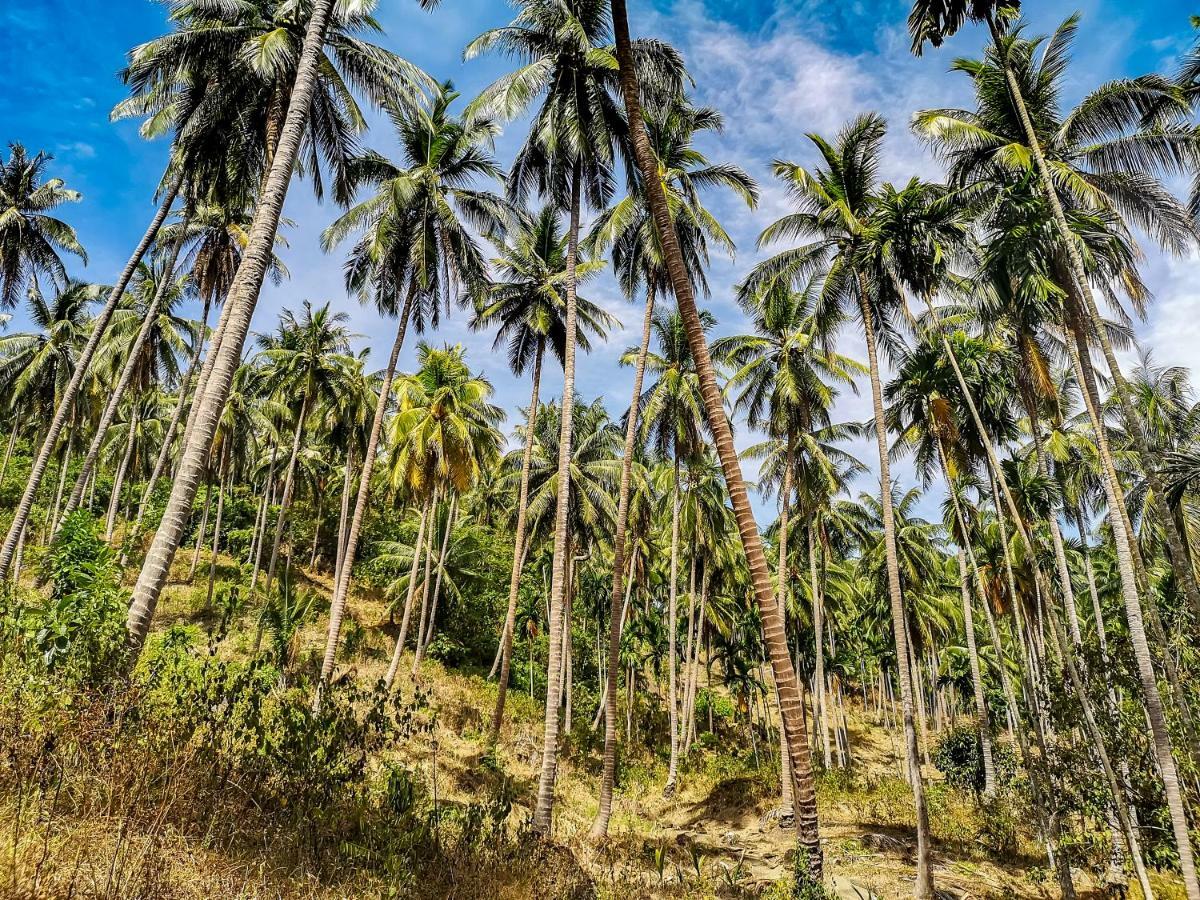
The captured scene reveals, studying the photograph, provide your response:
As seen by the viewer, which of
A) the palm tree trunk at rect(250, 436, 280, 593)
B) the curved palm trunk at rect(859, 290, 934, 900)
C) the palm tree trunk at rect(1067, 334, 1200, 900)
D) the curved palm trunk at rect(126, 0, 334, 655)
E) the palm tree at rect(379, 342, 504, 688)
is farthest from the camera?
the palm tree trunk at rect(250, 436, 280, 593)

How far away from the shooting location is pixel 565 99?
48.4ft

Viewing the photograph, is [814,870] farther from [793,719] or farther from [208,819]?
[208,819]

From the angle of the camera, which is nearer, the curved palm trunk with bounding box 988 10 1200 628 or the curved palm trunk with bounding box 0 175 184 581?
the curved palm trunk with bounding box 988 10 1200 628

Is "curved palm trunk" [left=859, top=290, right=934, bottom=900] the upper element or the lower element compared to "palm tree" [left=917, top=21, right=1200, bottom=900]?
lower

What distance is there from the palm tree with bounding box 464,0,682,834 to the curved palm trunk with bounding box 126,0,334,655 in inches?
230

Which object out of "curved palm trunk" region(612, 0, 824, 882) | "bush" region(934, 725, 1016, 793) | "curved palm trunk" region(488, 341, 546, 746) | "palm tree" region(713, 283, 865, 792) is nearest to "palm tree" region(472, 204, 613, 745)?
"curved palm trunk" region(488, 341, 546, 746)

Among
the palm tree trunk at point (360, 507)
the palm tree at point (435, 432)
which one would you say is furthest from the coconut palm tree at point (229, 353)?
the palm tree at point (435, 432)

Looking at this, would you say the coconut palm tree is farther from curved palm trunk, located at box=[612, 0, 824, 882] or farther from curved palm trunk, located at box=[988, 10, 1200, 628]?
curved palm trunk, located at box=[988, 10, 1200, 628]

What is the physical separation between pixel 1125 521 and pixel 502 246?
705 inches

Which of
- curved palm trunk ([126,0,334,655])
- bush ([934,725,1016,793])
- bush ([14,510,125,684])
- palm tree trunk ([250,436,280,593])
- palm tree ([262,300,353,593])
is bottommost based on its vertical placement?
bush ([934,725,1016,793])

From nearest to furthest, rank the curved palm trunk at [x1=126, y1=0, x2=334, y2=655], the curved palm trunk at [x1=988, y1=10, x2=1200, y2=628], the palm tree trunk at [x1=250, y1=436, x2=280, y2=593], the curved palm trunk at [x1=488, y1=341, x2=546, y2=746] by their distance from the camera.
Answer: the curved palm trunk at [x1=126, y1=0, x2=334, y2=655] < the curved palm trunk at [x1=988, y1=10, x2=1200, y2=628] < the curved palm trunk at [x1=488, y1=341, x2=546, y2=746] < the palm tree trunk at [x1=250, y1=436, x2=280, y2=593]

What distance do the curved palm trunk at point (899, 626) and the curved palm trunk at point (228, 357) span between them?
13.0m

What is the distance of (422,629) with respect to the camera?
2464 cm

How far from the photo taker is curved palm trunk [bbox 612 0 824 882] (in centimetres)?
695
